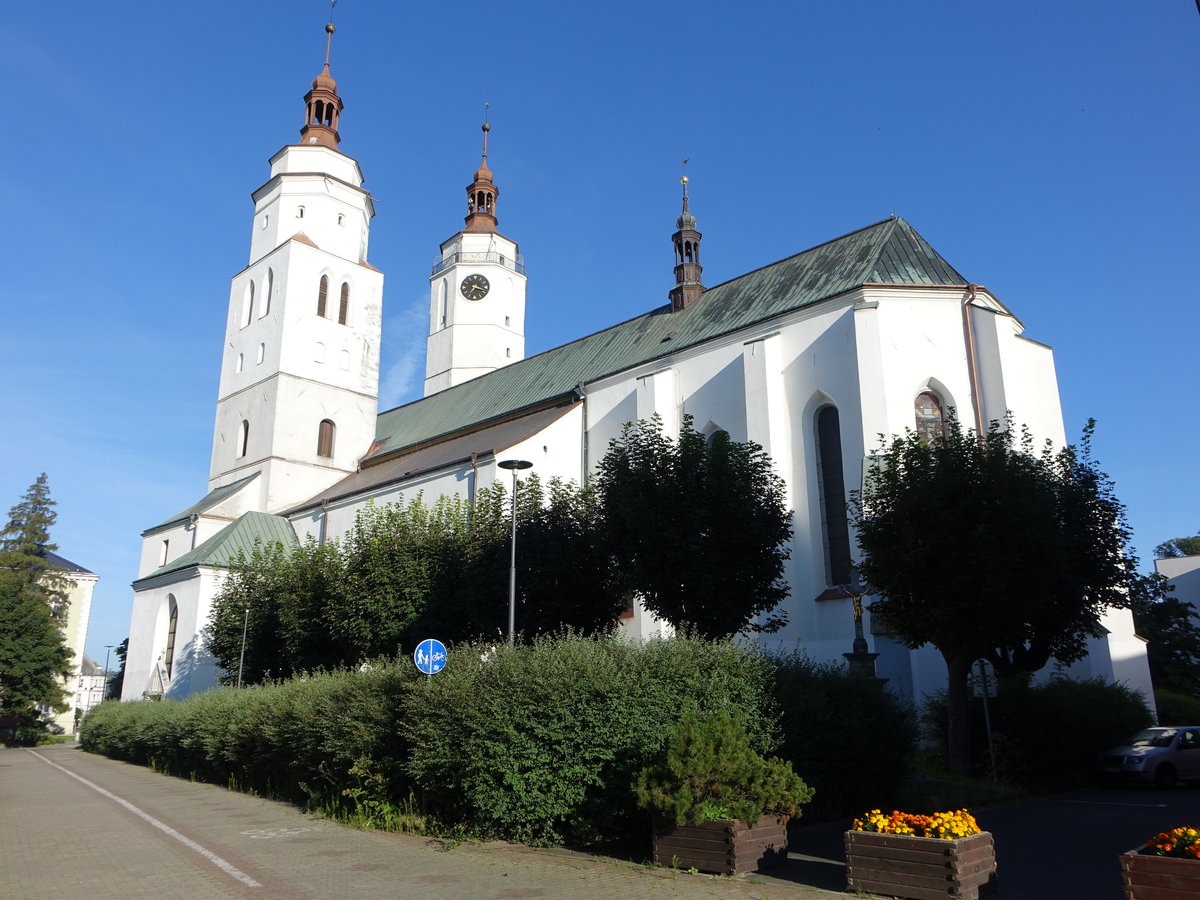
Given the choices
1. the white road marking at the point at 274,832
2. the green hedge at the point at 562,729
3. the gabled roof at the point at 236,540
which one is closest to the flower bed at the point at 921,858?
the green hedge at the point at 562,729

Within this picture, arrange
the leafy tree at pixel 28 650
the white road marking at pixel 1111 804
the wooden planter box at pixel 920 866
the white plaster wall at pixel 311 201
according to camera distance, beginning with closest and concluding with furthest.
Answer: the wooden planter box at pixel 920 866 → the white road marking at pixel 1111 804 → the white plaster wall at pixel 311 201 → the leafy tree at pixel 28 650

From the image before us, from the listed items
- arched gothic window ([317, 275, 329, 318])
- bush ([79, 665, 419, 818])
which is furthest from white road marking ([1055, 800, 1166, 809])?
arched gothic window ([317, 275, 329, 318])

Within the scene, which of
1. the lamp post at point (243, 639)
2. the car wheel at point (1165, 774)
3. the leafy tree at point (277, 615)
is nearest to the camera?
the car wheel at point (1165, 774)

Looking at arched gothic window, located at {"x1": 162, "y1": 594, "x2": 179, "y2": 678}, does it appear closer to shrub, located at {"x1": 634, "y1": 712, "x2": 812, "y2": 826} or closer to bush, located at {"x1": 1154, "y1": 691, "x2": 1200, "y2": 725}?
shrub, located at {"x1": 634, "y1": 712, "x2": 812, "y2": 826}

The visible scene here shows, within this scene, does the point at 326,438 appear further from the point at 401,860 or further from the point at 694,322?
the point at 401,860

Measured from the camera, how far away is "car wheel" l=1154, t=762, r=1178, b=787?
15.6m

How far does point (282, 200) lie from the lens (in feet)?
131

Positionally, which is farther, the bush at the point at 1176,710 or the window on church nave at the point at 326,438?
the window on church nave at the point at 326,438

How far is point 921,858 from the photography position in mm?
7328

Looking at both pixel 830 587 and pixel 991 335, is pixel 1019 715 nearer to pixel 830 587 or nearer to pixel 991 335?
pixel 830 587

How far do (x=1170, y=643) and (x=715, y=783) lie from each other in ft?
126

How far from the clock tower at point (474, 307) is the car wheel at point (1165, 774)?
36077 mm

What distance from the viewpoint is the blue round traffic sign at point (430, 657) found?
12.3 meters

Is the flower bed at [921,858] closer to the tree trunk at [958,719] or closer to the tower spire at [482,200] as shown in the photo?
the tree trunk at [958,719]
